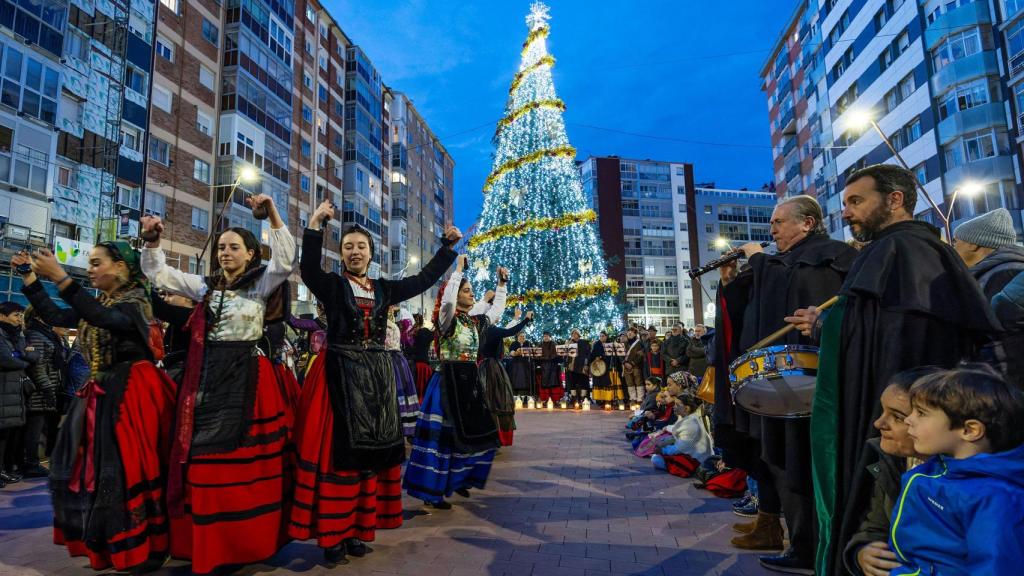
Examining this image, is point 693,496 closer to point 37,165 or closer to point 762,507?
point 762,507

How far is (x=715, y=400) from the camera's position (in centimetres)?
428

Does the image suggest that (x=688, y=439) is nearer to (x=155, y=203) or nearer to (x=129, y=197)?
(x=129, y=197)

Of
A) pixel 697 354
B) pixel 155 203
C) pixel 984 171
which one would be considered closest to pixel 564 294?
pixel 697 354

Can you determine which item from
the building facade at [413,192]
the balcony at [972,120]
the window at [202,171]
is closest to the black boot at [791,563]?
the balcony at [972,120]

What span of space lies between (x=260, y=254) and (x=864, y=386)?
12.6 feet

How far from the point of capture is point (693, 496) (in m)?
6.29

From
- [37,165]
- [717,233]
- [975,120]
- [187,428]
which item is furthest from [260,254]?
[717,233]

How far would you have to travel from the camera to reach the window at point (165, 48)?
29391 mm

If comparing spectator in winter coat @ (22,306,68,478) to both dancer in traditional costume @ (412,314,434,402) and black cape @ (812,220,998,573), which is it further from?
black cape @ (812,220,998,573)

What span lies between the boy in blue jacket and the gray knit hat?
2.54 m

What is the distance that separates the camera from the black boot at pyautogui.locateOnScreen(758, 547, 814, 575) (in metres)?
3.84

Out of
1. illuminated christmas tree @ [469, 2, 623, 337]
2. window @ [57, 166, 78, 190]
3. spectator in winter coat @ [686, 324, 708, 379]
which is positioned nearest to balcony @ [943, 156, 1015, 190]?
illuminated christmas tree @ [469, 2, 623, 337]

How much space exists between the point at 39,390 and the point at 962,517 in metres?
9.68

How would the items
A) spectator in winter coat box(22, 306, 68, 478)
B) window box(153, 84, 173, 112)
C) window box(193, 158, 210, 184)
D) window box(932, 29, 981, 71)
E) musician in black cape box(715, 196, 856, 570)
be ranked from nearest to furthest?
musician in black cape box(715, 196, 856, 570) < spectator in winter coat box(22, 306, 68, 478) < window box(932, 29, 981, 71) < window box(153, 84, 173, 112) < window box(193, 158, 210, 184)
